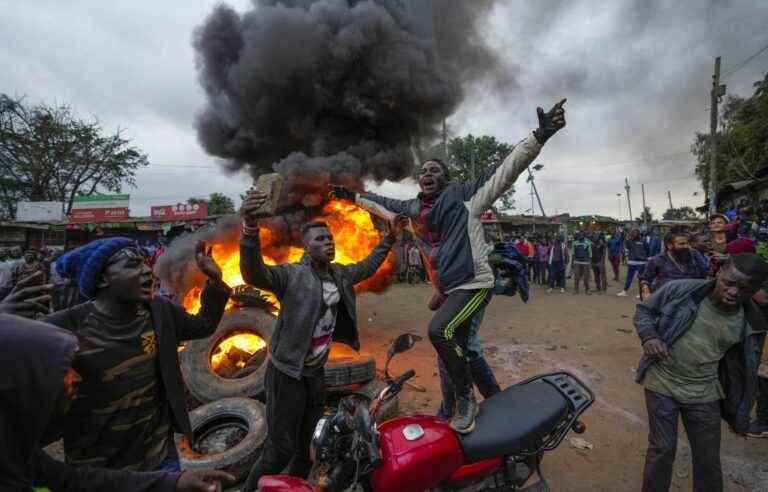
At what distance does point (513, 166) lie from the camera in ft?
8.97

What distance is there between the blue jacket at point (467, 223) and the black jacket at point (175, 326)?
5.32 ft

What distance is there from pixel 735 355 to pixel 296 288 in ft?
10.1

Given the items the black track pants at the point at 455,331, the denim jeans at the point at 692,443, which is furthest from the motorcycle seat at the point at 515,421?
the denim jeans at the point at 692,443

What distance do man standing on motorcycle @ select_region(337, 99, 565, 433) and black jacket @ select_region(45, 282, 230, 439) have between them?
Answer: 58.6 inches

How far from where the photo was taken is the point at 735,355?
2596 mm

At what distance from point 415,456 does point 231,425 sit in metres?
2.69

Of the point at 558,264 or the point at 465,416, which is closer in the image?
the point at 465,416

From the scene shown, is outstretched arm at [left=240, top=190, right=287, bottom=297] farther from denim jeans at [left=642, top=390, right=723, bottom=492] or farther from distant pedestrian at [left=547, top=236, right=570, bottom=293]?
→ distant pedestrian at [left=547, top=236, right=570, bottom=293]

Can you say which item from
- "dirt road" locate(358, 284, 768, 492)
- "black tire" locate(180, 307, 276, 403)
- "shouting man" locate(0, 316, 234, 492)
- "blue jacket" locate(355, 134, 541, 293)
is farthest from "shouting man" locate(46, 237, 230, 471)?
"dirt road" locate(358, 284, 768, 492)

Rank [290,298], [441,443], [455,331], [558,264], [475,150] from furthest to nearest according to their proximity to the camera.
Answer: [475,150]
[558,264]
[455,331]
[290,298]
[441,443]

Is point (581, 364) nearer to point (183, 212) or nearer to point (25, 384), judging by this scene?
point (25, 384)

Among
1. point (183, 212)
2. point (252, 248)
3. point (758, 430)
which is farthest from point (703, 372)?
point (183, 212)

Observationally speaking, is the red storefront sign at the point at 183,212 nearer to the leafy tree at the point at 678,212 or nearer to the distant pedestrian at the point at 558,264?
the distant pedestrian at the point at 558,264

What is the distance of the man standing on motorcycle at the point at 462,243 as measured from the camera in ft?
8.44
